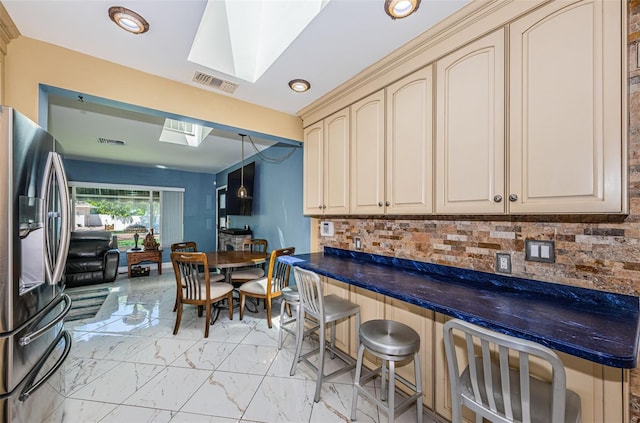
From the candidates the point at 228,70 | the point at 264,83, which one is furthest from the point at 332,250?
the point at 228,70

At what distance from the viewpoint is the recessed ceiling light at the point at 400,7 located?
1.35 meters

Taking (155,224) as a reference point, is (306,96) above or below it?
above

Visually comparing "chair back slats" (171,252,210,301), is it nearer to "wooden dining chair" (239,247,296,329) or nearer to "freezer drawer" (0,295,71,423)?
"wooden dining chair" (239,247,296,329)

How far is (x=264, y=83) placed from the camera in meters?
2.18

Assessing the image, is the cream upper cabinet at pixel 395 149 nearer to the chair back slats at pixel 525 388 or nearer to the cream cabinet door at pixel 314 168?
the cream cabinet door at pixel 314 168

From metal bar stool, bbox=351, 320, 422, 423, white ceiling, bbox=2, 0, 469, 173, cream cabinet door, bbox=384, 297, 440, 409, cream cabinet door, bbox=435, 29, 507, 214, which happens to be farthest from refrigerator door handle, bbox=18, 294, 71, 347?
cream cabinet door, bbox=435, 29, 507, 214

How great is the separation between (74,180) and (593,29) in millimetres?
7604

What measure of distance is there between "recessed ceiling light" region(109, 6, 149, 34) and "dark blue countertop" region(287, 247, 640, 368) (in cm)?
194

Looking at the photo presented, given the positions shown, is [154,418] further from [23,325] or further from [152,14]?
[152,14]

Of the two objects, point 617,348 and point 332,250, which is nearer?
point 617,348

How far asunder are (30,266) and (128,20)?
4.65ft

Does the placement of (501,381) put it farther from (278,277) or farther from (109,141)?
(109,141)

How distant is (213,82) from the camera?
216cm

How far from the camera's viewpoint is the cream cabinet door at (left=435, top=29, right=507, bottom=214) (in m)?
1.31
